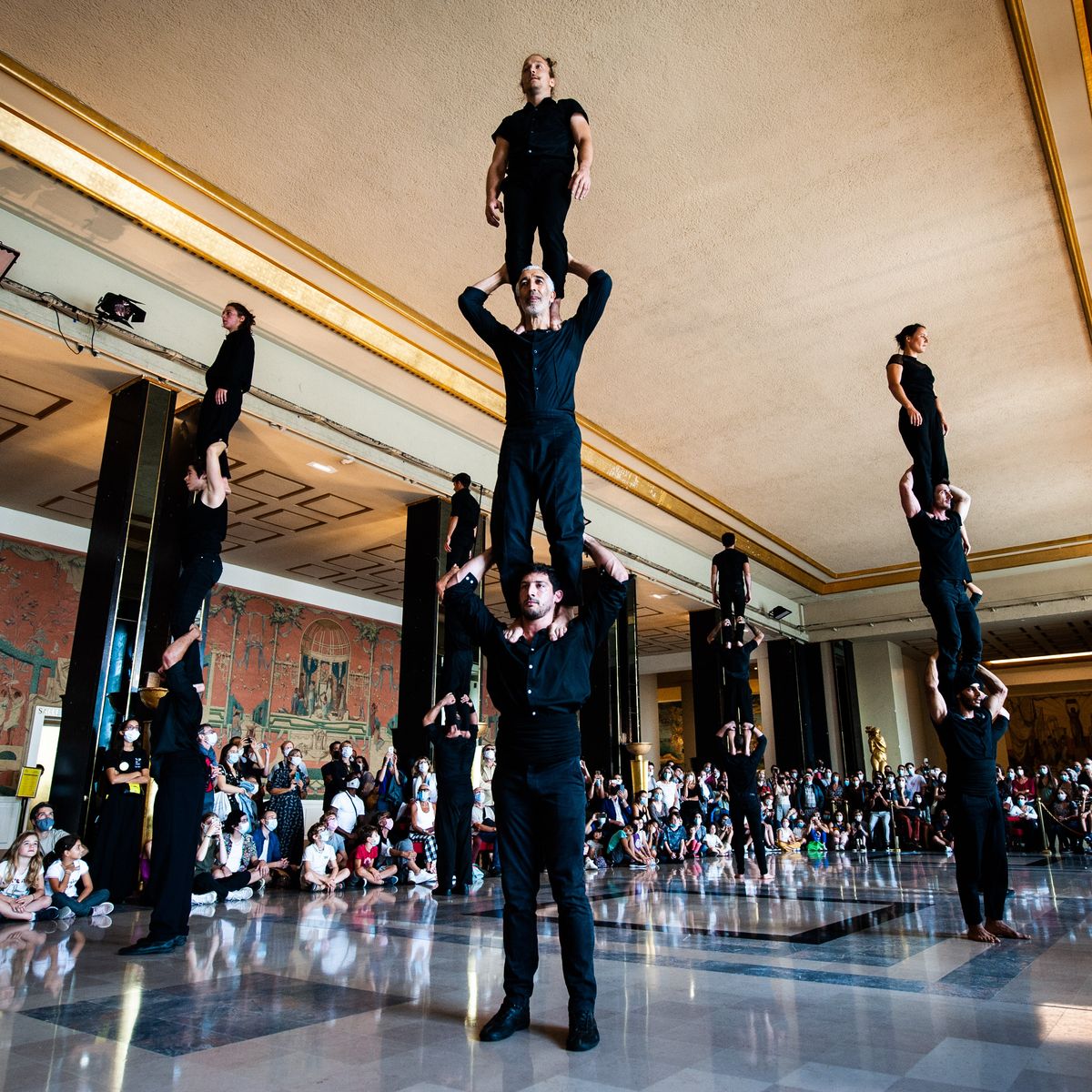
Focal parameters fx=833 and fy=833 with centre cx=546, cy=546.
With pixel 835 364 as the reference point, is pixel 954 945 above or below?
below

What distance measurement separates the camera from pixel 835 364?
1209 cm

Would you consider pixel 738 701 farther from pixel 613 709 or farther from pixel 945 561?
pixel 613 709

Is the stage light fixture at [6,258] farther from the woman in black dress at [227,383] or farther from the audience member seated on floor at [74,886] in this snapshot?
the audience member seated on floor at [74,886]

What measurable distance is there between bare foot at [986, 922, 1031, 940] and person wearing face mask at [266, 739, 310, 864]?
7.21 m

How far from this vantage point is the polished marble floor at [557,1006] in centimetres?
249

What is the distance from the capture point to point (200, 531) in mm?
5293

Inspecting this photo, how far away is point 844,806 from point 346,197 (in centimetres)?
1681

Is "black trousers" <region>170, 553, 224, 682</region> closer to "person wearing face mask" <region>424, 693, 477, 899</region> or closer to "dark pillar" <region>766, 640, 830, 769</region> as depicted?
"person wearing face mask" <region>424, 693, 477, 899</region>

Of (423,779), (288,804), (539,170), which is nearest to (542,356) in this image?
(539,170)

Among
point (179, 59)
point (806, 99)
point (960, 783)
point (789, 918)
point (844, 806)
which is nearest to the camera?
point (960, 783)

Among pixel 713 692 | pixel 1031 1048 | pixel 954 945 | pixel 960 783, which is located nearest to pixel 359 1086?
pixel 1031 1048

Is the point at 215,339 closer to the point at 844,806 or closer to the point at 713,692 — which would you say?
the point at 713,692

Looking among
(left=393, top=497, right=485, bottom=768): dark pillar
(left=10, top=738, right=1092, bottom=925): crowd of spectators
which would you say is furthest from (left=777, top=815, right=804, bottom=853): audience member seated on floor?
(left=393, top=497, right=485, bottom=768): dark pillar

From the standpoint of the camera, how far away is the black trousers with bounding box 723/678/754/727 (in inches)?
388
